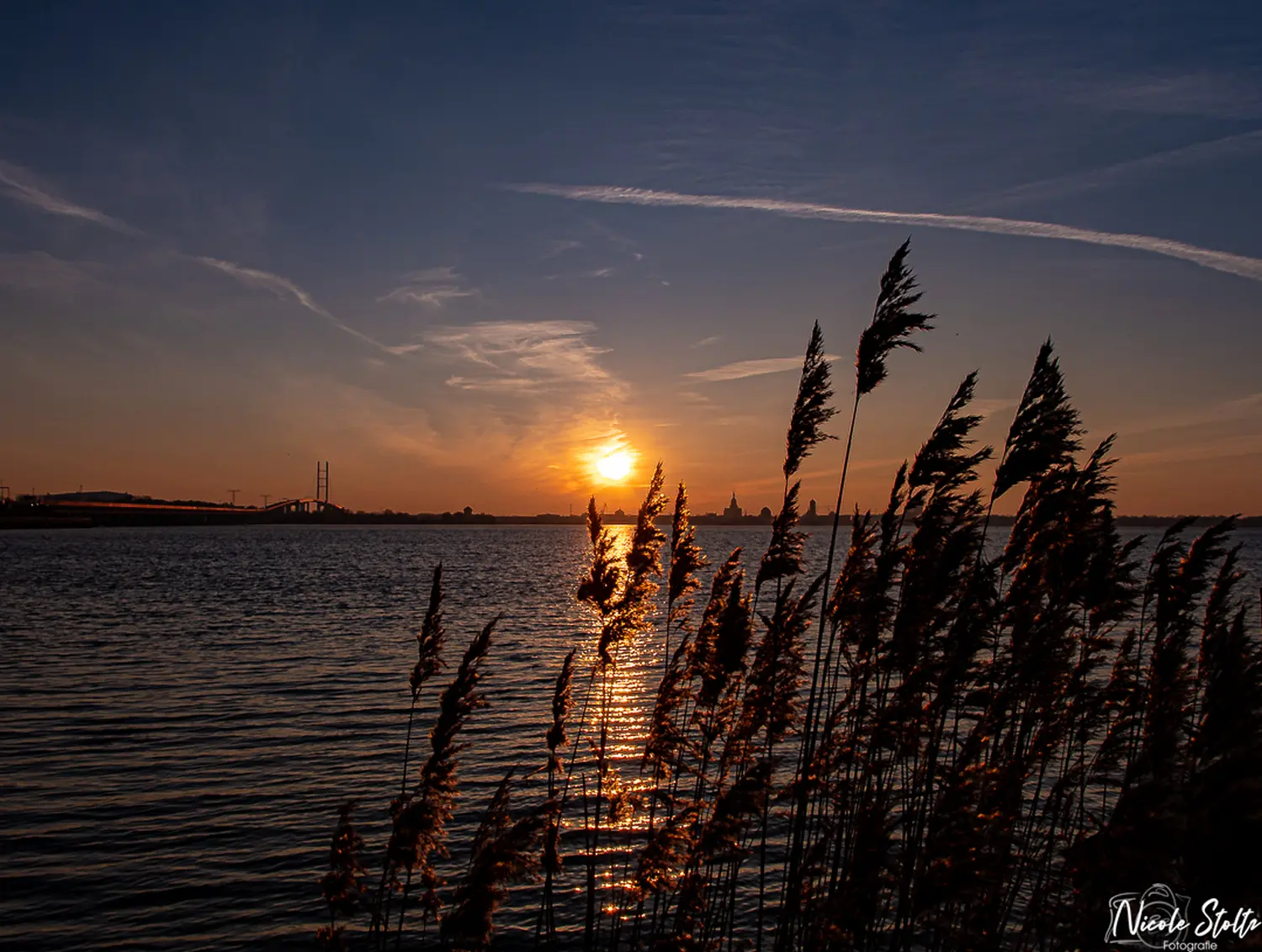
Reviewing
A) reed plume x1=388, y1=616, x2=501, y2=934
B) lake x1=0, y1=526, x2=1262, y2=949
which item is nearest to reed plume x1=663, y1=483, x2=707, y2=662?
reed plume x1=388, y1=616, x2=501, y2=934

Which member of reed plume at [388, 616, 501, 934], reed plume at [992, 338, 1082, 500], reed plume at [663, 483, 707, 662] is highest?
reed plume at [992, 338, 1082, 500]

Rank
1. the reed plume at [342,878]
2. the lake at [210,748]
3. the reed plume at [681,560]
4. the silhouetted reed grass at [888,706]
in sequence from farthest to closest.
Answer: the lake at [210,748] → the reed plume at [681,560] → the reed plume at [342,878] → the silhouetted reed grass at [888,706]

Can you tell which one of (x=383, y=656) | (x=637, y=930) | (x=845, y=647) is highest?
(x=845, y=647)

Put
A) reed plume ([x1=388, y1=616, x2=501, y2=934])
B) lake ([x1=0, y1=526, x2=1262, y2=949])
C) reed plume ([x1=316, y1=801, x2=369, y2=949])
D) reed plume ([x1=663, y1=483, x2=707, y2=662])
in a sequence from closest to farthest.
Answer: reed plume ([x1=388, y1=616, x2=501, y2=934]) < reed plume ([x1=316, y1=801, x2=369, y2=949]) < reed plume ([x1=663, y1=483, x2=707, y2=662]) < lake ([x1=0, y1=526, x2=1262, y2=949])

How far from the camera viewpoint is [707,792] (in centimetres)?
1367

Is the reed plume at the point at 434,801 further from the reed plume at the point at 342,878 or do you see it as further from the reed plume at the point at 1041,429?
the reed plume at the point at 1041,429

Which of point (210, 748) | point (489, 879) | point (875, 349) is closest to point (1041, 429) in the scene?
point (875, 349)

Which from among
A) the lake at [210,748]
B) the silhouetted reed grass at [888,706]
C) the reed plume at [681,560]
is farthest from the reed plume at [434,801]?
the lake at [210,748]

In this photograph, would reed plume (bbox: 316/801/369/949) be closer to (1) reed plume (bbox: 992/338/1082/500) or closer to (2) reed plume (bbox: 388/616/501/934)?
(2) reed plume (bbox: 388/616/501/934)

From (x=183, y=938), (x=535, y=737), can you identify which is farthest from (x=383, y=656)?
(x=183, y=938)

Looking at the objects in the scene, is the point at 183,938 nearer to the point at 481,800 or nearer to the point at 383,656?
the point at 481,800

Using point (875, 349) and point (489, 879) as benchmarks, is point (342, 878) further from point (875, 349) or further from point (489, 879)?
point (875, 349)

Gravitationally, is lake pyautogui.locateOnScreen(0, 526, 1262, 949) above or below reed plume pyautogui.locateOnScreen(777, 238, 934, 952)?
below

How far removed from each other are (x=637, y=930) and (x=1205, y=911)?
12.9ft
